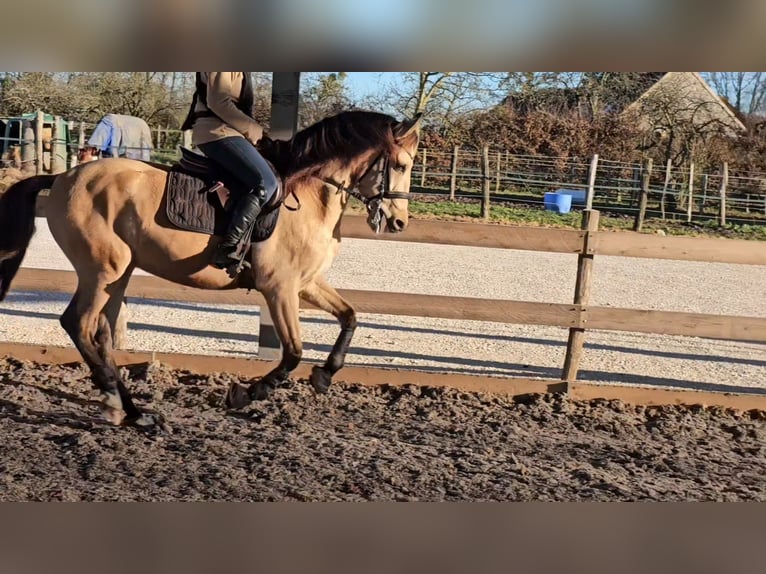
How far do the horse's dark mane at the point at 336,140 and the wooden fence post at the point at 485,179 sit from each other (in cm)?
1121

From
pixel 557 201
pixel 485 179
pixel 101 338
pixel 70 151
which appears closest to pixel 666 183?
pixel 557 201

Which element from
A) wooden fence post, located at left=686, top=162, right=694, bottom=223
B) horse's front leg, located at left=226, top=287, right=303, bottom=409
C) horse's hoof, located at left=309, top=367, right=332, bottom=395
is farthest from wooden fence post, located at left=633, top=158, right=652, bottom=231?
horse's front leg, located at left=226, top=287, right=303, bottom=409

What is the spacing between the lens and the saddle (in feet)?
13.1

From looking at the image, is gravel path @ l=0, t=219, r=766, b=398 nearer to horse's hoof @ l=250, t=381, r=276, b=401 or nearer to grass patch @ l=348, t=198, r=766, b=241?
horse's hoof @ l=250, t=381, r=276, b=401

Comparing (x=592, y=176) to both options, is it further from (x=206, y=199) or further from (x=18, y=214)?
(x=18, y=214)

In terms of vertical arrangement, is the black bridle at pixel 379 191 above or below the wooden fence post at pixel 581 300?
above

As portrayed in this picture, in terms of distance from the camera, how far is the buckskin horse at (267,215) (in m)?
A: 4.04

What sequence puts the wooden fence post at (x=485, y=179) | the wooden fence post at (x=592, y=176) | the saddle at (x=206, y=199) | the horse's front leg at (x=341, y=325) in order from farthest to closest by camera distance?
the wooden fence post at (x=592, y=176)
the wooden fence post at (x=485, y=179)
the horse's front leg at (x=341, y=325)
the saddle at (x=206, y=199)

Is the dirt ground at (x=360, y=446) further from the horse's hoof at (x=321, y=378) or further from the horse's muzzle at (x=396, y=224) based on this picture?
the horse's muzzle at (x=396, y=224)

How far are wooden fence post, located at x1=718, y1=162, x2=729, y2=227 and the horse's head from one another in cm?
1484

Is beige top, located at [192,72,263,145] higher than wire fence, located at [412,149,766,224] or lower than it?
lower

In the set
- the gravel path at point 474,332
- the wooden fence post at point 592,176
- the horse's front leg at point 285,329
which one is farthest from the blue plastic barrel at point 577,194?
the horse's front leg at point 285,329
